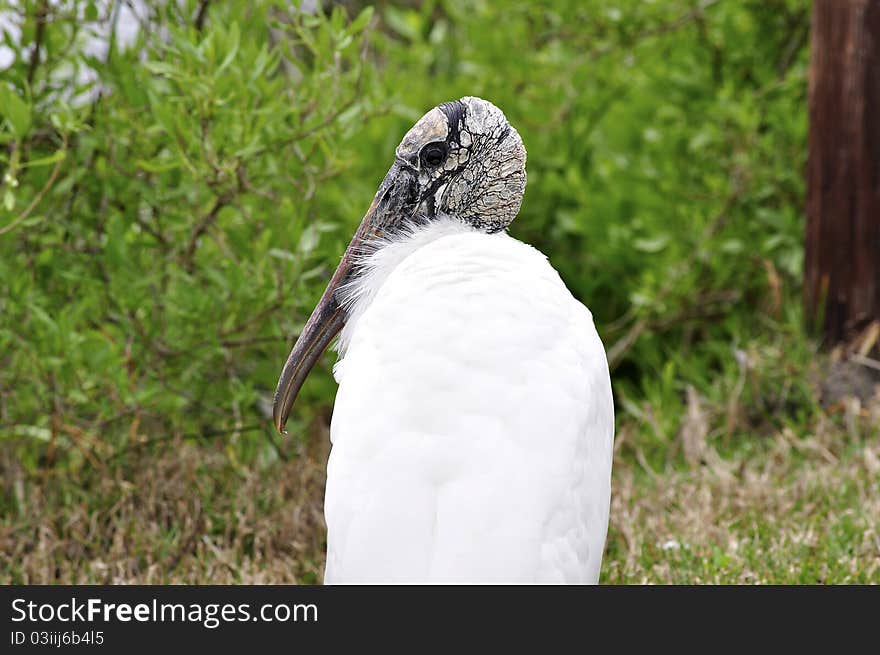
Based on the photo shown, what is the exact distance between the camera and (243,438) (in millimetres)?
3975

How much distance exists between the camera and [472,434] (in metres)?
2.19

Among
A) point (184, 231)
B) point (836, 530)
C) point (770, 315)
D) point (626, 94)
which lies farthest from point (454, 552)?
point (626, 94)

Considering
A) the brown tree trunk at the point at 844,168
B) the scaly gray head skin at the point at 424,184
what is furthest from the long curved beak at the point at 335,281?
the brown tree trunk at the point at 844,168

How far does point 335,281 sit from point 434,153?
0.36m

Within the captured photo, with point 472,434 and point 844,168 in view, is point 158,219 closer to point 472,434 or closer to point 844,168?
point 472,434

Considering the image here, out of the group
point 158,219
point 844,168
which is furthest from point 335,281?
point 844,168

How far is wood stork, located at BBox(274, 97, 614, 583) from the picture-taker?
212cm

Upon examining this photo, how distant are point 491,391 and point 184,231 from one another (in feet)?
5.69

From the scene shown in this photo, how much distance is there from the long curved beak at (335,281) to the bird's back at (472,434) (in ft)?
0.90

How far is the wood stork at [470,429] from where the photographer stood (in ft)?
6.97

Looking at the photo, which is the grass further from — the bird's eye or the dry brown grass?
the bird's eye

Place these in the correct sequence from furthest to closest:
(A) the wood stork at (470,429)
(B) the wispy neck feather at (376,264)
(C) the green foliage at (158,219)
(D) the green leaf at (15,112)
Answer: (C) the green foliage at (158,219), (D) the green leaf at (15,112), (B) the wispy neck feather at (376,264), (A) the wood stork at (470,429)

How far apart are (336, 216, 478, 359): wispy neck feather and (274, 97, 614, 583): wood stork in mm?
117

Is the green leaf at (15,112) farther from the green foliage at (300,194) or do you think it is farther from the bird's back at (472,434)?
the bird's back at (472,434)
